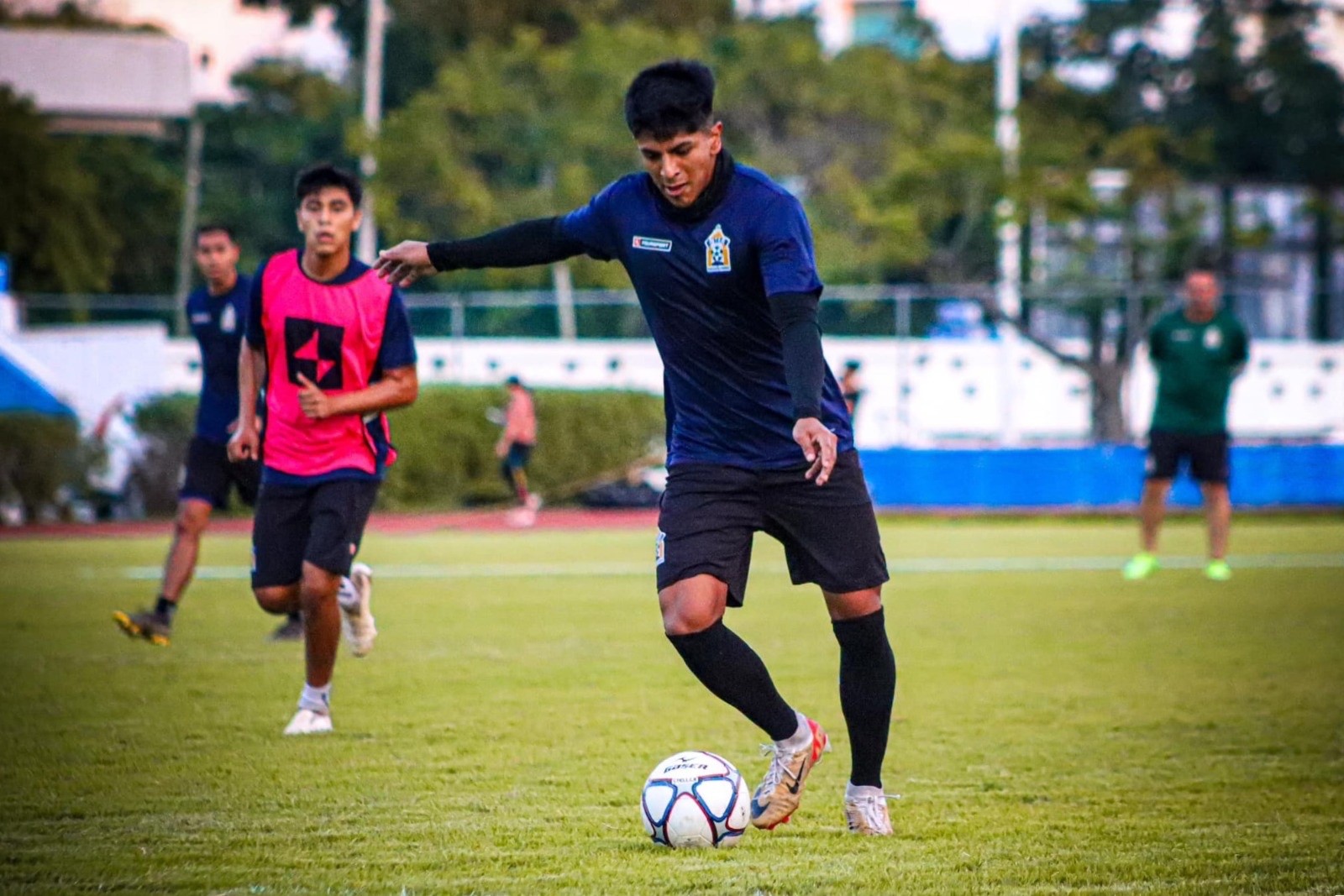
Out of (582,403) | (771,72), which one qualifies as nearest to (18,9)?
(771,72)

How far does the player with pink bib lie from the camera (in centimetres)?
707

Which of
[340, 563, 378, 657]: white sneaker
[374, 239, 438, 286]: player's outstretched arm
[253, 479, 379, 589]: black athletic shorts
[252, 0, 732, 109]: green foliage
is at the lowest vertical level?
[340, 563, 378, 657]: white sneaker

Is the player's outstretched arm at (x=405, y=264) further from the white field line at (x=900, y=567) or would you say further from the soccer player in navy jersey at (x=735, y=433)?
the white field line at (x=900, y=567)

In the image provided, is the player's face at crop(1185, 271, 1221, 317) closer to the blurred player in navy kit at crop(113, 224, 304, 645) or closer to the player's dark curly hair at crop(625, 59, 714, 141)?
the blurred player in navy kit at crop(113, 224, 304, 645)

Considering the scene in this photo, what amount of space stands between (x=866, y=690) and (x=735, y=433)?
0.90 meters

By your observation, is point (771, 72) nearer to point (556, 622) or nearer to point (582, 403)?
point (582, 403)

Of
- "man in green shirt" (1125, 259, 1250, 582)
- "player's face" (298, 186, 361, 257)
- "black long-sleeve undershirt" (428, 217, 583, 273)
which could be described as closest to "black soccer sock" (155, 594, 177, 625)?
"player's face" (298, 186, 361, 257)

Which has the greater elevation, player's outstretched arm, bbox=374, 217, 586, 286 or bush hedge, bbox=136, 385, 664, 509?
player's outstretched arm, bbox=374, 217, 586, 286

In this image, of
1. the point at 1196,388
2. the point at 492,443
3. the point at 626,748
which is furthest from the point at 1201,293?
the point at 492,443

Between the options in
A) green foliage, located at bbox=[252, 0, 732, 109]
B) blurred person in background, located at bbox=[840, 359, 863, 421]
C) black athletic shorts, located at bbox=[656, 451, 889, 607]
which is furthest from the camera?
green foliage, located at bbox=[252, 0, 732, 109]

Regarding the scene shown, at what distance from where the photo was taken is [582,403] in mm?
26141

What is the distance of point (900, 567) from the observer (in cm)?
1625

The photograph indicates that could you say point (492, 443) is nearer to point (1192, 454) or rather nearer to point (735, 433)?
point (1192, 454)

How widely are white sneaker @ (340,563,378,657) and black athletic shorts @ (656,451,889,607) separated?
3.11 metres
